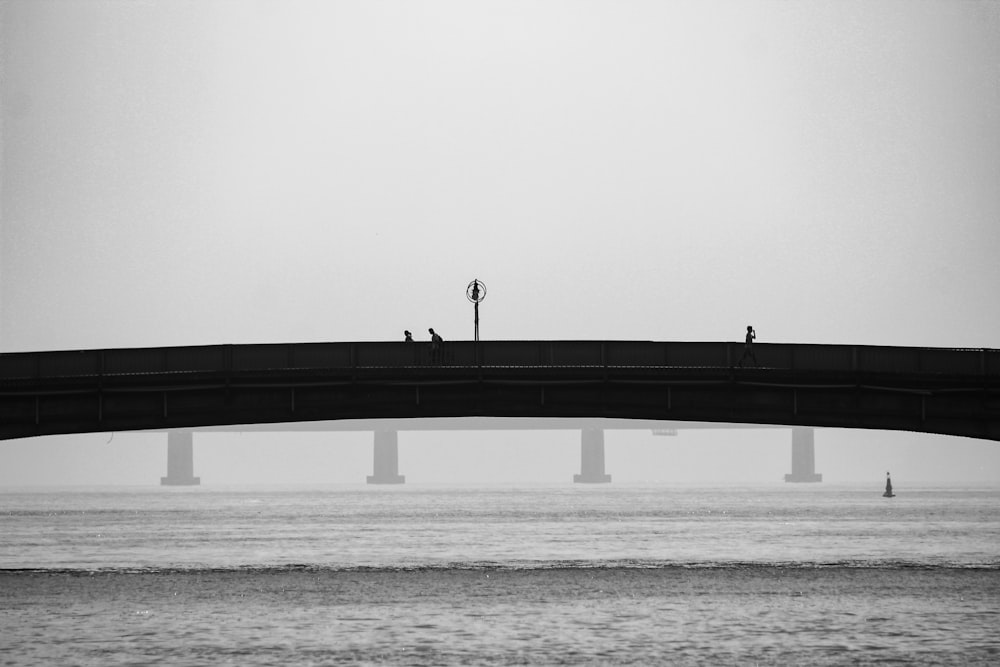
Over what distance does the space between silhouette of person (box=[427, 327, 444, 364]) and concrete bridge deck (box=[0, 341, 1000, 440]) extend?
0.69 ft

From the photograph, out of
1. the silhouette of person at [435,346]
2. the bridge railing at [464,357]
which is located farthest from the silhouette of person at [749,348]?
the silhouette of person at [435,346]

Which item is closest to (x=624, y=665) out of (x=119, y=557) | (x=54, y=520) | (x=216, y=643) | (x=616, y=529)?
(x=216, y=643)

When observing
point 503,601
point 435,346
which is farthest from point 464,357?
point 503,601

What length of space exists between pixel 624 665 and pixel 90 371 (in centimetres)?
2781

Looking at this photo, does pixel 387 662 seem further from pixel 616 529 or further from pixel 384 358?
pixel 616 529

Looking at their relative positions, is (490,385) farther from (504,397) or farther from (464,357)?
(464,357)

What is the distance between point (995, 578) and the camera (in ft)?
231

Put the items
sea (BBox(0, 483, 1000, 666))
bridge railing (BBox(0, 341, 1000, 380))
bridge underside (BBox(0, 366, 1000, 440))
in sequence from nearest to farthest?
1. sea (BBox(0, 483, 1000, 666))
2. bridge underside (BBox(0, 366, 1000, 440))
3. bridge railing (BBox(0, 341, 1000, 380))

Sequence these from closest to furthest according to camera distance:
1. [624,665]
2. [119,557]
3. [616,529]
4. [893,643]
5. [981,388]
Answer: [624,665]
[893,643]
[981,388]
[119,557]
[616,529]

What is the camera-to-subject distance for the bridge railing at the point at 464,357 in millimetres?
62469

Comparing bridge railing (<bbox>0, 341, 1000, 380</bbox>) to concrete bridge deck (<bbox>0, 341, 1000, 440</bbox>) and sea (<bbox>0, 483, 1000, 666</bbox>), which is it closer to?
concrete bridge deck (<bbox>0, 341, 1000, 440</bbox>)

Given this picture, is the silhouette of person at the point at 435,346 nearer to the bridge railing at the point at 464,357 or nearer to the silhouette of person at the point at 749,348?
the bridge railing at the point at 464,357

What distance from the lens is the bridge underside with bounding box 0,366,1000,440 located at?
61.4 metres

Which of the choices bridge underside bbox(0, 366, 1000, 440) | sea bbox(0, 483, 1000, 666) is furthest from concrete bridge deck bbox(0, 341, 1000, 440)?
sea bbox(0, 483, 1000, 666)
